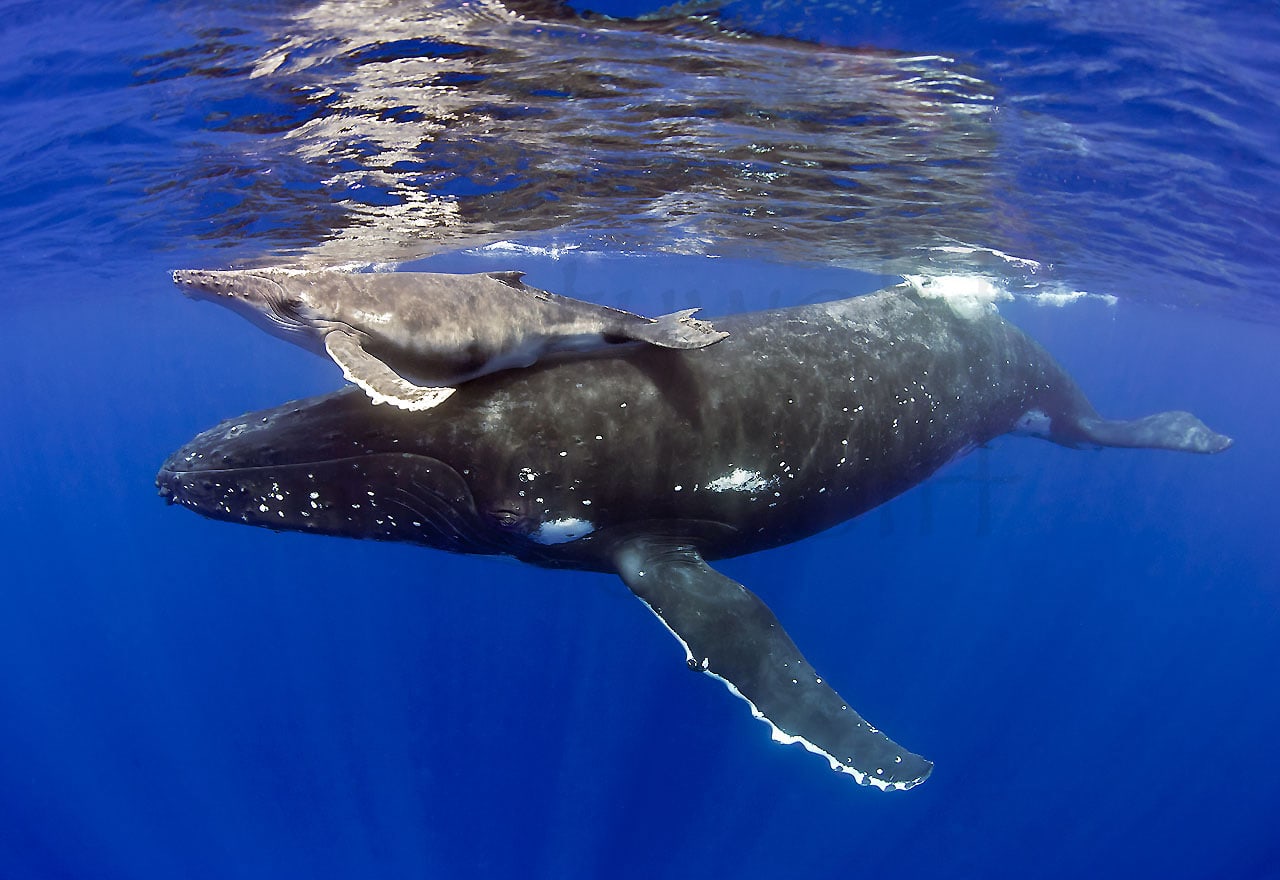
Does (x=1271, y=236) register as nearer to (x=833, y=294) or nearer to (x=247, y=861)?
(x=833, y=294)

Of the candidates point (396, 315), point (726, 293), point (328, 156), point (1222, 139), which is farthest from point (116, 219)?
point (726, 293)

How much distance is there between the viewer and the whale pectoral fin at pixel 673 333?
526 cm

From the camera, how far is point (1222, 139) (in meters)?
11.0

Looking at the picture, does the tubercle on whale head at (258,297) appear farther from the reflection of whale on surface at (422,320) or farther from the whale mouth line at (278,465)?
the whale mouth line at (278,465)

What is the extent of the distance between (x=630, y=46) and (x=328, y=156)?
769cm

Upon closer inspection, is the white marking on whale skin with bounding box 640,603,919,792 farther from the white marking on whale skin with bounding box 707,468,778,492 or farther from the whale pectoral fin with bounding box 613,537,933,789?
the white marking on whale skin with bounding box 707,468,778,492

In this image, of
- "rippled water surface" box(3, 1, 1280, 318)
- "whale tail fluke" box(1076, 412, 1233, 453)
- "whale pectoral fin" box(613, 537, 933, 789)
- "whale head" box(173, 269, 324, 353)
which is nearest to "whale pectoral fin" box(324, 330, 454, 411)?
"whale head" box(173, 269, 324, 353)

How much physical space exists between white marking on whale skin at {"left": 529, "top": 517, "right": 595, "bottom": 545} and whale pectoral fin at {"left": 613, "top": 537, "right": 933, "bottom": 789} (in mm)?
550

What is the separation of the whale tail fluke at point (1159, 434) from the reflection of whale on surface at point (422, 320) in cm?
1171

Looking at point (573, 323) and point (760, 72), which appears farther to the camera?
point (760, 72)

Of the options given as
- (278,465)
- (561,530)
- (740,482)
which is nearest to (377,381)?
(278,465)

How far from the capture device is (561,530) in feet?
19.1

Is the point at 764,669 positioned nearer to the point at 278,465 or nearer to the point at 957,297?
the point at 278,465

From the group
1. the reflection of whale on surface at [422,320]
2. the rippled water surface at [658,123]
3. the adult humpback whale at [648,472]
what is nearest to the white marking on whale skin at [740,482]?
the adult humpback whale at [648,472]
